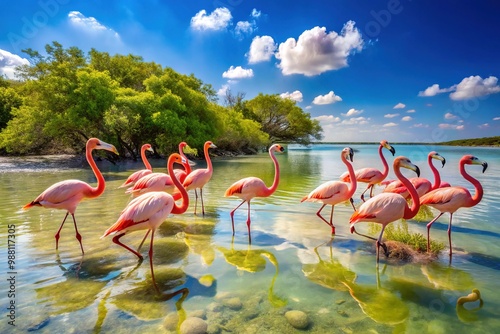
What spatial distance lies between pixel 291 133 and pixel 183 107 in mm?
41476

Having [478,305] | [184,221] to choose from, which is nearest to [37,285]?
[184,221]

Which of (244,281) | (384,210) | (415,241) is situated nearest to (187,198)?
(244,281)

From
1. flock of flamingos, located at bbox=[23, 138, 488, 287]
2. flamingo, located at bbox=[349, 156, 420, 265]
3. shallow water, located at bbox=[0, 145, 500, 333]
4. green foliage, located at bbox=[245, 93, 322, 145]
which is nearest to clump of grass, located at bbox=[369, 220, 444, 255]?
flock of flamingos, located at bbox=[23, 138, 488, 287]

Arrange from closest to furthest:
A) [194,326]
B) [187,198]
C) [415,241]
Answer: [194,326] < [187,198] < [415,241]

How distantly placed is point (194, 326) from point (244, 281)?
1256mm

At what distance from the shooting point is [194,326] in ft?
10.2

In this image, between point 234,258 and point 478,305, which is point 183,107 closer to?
point 234,258

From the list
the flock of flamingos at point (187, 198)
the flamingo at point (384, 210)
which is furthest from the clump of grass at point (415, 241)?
the flamingo at point (384, 210)

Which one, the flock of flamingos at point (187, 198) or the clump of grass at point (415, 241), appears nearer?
the flock of flamingos at point (187, 198)

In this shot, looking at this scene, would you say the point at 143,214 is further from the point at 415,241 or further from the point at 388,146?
the point at 388,146

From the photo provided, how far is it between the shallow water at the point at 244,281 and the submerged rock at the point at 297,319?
0.06 meters

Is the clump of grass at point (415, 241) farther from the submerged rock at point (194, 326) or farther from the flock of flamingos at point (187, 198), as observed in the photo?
the submerged rock at point (194, 326)

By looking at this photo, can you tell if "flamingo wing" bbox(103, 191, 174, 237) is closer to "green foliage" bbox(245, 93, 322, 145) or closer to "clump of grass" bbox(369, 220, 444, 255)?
"clump of grass" bbox(369, 220, 444, 255)

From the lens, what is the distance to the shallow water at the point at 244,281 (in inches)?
130
